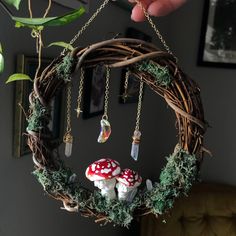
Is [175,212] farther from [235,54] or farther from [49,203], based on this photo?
[235,54]

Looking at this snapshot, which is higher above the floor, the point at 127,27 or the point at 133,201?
the point at 127,27

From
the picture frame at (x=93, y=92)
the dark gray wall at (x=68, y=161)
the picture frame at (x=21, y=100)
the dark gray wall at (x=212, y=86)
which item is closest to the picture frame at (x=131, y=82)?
the dark gray wall at (x=68, y=161)

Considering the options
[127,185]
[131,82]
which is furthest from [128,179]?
[131,82]

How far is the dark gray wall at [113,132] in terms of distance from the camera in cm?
82

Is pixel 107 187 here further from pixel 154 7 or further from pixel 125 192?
pixel 154 7

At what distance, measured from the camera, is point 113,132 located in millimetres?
1381

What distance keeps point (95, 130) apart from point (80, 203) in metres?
0.62

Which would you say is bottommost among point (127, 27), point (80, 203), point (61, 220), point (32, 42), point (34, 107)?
point (61, 220)

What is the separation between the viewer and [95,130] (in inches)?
48.4

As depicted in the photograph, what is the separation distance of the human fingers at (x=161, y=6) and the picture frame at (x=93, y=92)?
14.3 inches

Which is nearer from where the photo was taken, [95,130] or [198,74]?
[95,130]

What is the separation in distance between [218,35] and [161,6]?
1.28 metres

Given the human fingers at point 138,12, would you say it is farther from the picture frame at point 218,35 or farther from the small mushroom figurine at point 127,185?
the picture frame at point 218,35

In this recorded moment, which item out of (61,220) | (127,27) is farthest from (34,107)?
(127,27)
